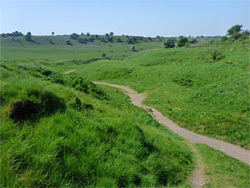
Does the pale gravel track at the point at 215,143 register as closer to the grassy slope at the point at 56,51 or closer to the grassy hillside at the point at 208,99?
the grassy hillside at the point at 208,99

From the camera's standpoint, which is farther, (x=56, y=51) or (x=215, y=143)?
(x=56, y=51)

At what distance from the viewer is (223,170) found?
25.5ft

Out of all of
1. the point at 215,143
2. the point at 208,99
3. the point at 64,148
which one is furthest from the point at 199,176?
the point at 208,99

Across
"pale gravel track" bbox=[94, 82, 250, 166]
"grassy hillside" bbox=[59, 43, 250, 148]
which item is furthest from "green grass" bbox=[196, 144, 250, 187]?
"grassy hillside" bbox=[59, 43, 250, 148]

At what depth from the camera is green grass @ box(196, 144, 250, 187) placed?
6.72 m

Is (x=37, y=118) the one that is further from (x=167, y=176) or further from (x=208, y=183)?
(x=208, y=183)

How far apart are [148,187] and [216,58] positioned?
4176 centimetres

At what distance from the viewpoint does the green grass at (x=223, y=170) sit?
6.72 meters

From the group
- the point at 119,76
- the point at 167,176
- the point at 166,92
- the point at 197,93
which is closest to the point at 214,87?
the point at 197,93

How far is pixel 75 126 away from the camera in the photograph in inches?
193

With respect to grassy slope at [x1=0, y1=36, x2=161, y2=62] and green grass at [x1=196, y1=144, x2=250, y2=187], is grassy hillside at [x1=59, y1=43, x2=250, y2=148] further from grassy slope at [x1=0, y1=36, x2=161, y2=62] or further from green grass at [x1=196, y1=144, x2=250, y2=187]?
grassy slope at [x1=0, y1=36, x2=161, y2=62]

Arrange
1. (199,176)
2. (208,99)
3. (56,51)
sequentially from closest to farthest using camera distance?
(199,176)
(208,99)
(56,51)

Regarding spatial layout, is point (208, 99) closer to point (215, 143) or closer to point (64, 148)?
point (215, 143)

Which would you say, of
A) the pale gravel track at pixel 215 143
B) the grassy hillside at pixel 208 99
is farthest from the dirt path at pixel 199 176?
the grassy hillside at pixel 208 99
